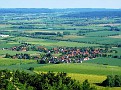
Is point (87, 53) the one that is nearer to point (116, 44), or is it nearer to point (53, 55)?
point (53, 55)

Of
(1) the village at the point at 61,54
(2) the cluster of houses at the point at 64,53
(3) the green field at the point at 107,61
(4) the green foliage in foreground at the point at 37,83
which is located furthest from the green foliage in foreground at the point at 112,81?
(2) the cluster of houses at the point at 64,53

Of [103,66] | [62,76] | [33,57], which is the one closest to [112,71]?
[103,66]

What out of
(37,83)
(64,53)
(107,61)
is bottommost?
(64,53)

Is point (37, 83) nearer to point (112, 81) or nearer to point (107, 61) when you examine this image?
point (112, 81)

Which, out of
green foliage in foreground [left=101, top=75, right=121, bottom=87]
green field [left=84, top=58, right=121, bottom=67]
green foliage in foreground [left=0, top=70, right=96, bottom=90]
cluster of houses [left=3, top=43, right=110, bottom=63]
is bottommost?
cluster of houses [left=3, top=43, right=110, bottom=63]

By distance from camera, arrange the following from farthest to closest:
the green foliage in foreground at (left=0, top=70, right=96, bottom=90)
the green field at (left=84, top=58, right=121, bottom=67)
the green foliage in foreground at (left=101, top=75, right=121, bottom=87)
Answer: the green field at (left=84, top=58, right=121, bottom=67)
the green foliage in foreground at (left=101, top=75, right=121, bottom=87)
the green foliage in foreground at (left=0, top=70, right=96, bottom=90)

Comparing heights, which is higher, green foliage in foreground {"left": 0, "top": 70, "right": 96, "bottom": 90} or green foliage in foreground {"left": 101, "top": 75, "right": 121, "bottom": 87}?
green foliage in foreground {"left": 0, "top": 70, "right": 96, "bottom": 90}

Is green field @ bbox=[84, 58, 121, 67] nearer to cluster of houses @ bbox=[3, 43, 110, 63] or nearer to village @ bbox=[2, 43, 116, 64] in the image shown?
village @ bbox=[2, 43, 116, 64]

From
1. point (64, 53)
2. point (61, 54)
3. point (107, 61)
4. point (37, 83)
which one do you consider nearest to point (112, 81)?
point (37, 83)

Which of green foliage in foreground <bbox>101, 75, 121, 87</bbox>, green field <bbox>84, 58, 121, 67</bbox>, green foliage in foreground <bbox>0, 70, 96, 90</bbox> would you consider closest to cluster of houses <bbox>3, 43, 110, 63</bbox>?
green field <bbox>84, 58, 121, 67</bbox>
